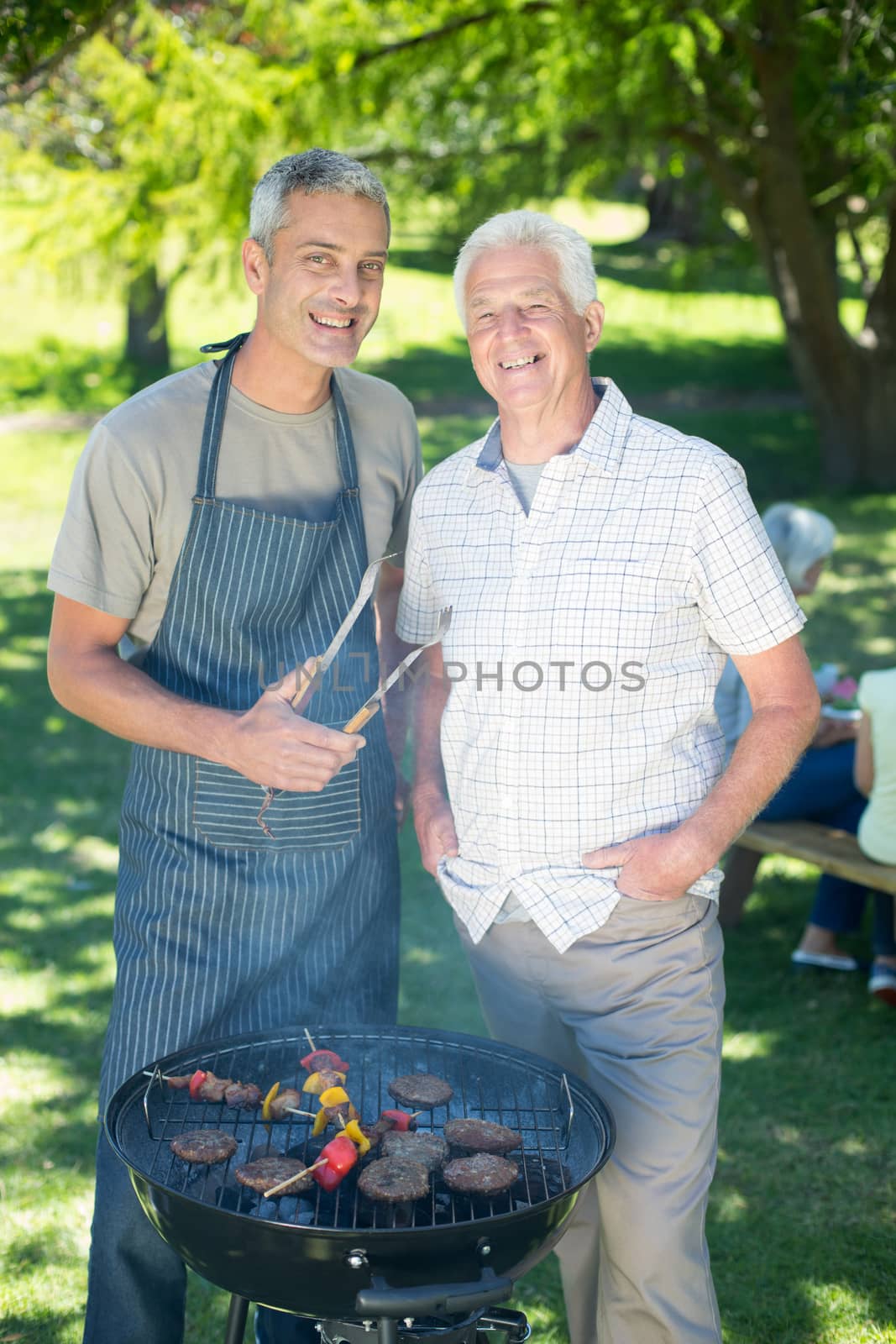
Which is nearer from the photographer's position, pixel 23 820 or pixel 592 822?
pixel 592 822

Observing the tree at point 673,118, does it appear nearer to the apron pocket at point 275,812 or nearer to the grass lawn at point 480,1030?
the grass lawn at point 480,1030

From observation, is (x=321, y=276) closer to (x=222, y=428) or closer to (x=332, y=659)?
(x=222, y=428)

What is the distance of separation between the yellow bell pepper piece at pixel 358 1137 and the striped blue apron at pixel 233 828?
0.47 metres

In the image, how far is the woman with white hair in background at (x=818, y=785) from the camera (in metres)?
4.64

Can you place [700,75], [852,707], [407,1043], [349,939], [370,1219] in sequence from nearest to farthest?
[370,1219] < [407,1043] < [349,939] < [852,707] < [700,75]

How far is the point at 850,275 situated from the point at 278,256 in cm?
2072

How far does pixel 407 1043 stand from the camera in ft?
7.99

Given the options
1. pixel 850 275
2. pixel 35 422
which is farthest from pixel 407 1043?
pixel 850 275

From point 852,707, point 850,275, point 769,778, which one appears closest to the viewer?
point 769,778

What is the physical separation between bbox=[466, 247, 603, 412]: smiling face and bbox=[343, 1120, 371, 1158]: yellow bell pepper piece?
1.23 meters

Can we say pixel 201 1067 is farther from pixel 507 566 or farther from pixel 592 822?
pixel 507 566

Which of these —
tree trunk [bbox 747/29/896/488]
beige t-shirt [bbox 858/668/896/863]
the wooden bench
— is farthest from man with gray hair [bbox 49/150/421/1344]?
tree trunk [bbox 747/29/896/488]

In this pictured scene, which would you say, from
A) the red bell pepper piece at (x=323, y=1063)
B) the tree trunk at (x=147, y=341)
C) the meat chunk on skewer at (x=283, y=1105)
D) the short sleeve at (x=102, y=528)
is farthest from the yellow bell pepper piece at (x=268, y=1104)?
the tree trunk at (x=147, y=341)

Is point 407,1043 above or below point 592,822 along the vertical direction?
below
